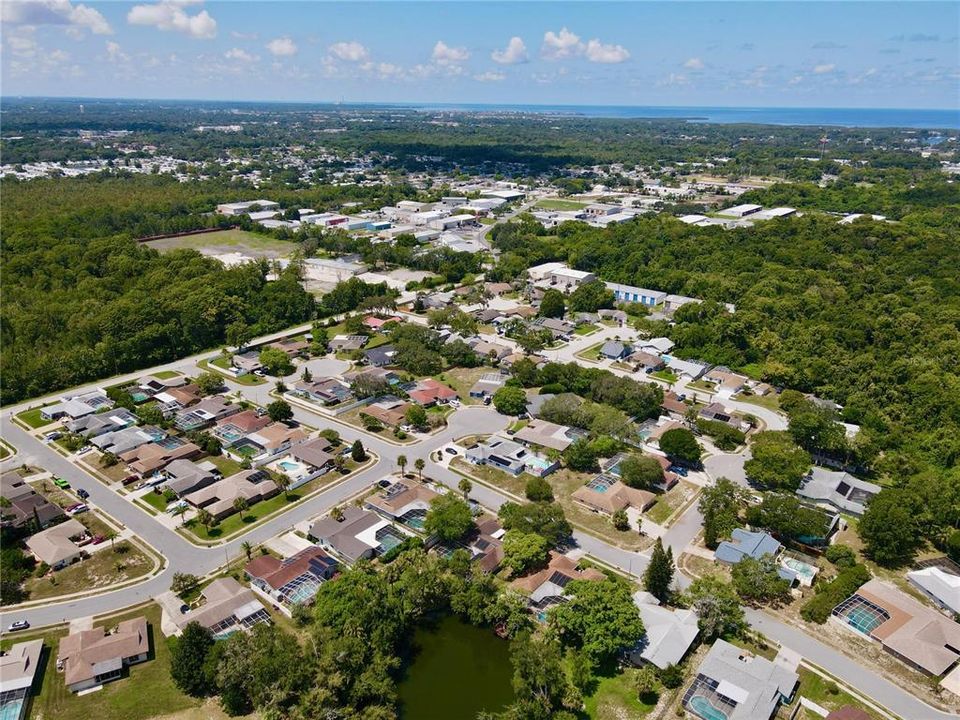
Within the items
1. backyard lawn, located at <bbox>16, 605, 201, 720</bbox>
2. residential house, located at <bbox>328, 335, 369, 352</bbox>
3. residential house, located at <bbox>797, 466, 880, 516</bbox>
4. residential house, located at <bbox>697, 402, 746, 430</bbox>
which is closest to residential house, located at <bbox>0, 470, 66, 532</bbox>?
backyard lawn, located at <bbox>16, 605, 201, 720</bbox>

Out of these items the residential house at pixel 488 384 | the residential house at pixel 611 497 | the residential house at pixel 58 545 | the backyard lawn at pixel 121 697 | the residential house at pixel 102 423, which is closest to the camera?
the backyard lawn at pixel 121 697

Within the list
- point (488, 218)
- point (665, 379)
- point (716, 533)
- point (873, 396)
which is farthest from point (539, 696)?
point (488, 218)

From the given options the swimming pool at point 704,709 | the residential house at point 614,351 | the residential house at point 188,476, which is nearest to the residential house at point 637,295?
the residential house at point 614,351

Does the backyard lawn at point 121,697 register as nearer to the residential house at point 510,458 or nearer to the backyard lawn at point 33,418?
the residential house at point 510,458

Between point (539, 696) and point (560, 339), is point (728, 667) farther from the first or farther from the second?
point (560, 339)

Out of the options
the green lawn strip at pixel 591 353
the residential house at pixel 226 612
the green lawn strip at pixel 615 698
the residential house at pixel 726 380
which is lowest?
the green lawn strip at pixel 615 698

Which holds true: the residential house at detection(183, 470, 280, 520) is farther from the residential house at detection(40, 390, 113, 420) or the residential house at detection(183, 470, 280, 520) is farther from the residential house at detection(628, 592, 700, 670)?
the residential house at detection(628, 592, 700, 670)
